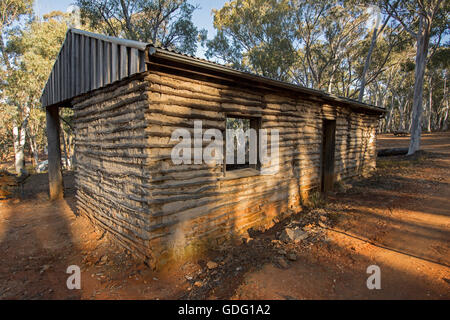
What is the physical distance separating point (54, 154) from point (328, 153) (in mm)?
10714

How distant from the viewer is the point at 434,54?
20266mm

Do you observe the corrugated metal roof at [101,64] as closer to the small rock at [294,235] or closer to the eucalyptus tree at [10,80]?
the small rock at [294,235]

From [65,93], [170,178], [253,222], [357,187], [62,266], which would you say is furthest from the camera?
[357,187]

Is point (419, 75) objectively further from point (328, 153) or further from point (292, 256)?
point (292, 256)

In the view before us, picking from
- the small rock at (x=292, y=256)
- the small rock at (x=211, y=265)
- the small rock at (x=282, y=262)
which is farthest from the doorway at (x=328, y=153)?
the small rock at (x=211, y=265)

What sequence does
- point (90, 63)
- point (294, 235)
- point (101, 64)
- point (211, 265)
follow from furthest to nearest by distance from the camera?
point (90, 63) → point (294, 235) → point (101, 64) → point (211, 265)

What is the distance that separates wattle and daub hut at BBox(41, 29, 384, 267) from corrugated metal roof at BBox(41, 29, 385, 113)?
2 centimetres

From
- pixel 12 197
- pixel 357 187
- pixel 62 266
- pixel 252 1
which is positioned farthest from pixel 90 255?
pixel 252 1

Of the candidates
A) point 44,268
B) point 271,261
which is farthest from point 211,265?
point 44,268

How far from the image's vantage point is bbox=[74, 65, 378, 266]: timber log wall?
12.8 feet

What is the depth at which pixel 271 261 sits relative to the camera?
4000mm

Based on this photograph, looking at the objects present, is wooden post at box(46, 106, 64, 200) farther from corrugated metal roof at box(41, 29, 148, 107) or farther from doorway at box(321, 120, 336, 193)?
doorway at box(321, 120, 336, 193)

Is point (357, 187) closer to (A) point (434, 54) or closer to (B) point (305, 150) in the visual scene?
(B) point (305, 150)
